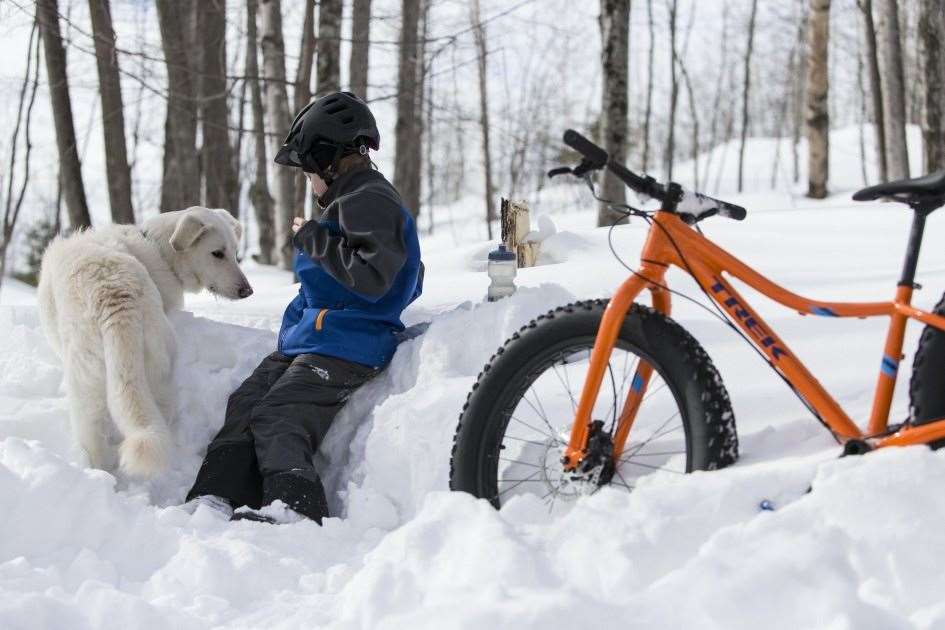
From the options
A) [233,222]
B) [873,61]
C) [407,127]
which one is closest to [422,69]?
[407,127]

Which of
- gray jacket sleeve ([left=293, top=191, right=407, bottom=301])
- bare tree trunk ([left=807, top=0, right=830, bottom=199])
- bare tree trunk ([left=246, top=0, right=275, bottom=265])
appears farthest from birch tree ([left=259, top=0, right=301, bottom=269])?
bare tree trunk ([left=807, top=0, right=830, bottom=199])

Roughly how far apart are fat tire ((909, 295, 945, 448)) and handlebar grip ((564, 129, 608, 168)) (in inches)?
39.1

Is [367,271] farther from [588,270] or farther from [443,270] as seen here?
[443,270]

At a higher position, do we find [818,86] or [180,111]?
[818,86]

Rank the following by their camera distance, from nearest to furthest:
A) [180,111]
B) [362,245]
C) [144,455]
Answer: [144,455]
[362,245]
[180,111]

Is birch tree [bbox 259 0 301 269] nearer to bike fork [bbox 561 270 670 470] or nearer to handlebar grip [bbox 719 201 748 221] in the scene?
bike fork [bbox 561 270 670 470]

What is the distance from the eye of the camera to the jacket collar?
3.74 m

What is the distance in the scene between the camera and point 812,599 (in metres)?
1.76

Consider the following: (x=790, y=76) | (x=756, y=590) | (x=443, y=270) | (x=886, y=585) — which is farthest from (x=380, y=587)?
(x=790, y=76)

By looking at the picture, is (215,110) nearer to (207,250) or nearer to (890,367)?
(207,250)

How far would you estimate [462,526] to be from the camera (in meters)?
2.20

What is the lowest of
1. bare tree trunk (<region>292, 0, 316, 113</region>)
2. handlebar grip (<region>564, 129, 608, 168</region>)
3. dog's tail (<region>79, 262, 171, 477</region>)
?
dog's tail (<region>79, 262, 171, 477</region>)

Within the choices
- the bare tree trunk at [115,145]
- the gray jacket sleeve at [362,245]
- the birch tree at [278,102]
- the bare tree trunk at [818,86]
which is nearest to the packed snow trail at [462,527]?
the gray jacket sleeve at [362,245]

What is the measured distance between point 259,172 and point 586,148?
1407 cm
